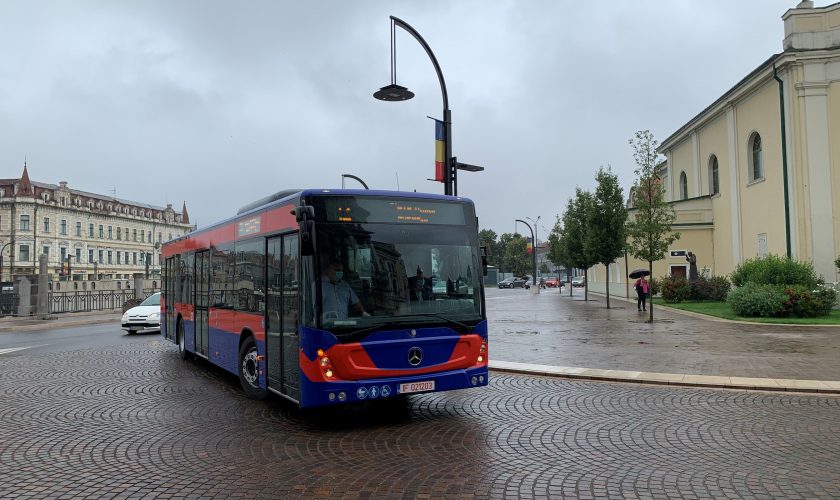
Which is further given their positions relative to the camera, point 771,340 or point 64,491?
point 771,340

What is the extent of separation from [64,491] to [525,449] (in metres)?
4.31

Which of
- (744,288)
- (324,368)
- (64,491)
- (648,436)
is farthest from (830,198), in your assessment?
(64,491)

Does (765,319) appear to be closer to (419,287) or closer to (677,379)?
(677,379)

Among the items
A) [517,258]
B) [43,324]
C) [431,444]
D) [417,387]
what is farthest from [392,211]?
[517,258]

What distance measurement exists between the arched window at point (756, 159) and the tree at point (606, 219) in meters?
7.21

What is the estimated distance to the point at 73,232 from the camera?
298ft

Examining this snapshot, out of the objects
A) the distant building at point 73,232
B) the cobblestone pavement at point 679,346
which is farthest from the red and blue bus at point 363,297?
the distant building at point 73,232

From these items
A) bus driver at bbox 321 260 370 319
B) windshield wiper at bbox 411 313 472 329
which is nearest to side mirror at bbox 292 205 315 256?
bus driver at bbox 321 260 370 319

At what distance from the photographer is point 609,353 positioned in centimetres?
1339

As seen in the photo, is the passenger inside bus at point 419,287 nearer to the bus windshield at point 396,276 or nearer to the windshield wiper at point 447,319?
the bus windshield at point 396,276

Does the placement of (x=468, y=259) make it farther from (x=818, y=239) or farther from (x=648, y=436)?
(x=818, y=239)

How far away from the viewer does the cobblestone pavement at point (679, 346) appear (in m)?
11.2

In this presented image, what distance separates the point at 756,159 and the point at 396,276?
31.1 meters

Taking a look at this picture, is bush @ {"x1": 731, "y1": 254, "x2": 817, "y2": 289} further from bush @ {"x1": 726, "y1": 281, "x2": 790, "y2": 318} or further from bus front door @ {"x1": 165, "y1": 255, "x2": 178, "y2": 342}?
bus front door @ {"x1": 165, "y1": 255, "x2": 178, "y2": 342}
